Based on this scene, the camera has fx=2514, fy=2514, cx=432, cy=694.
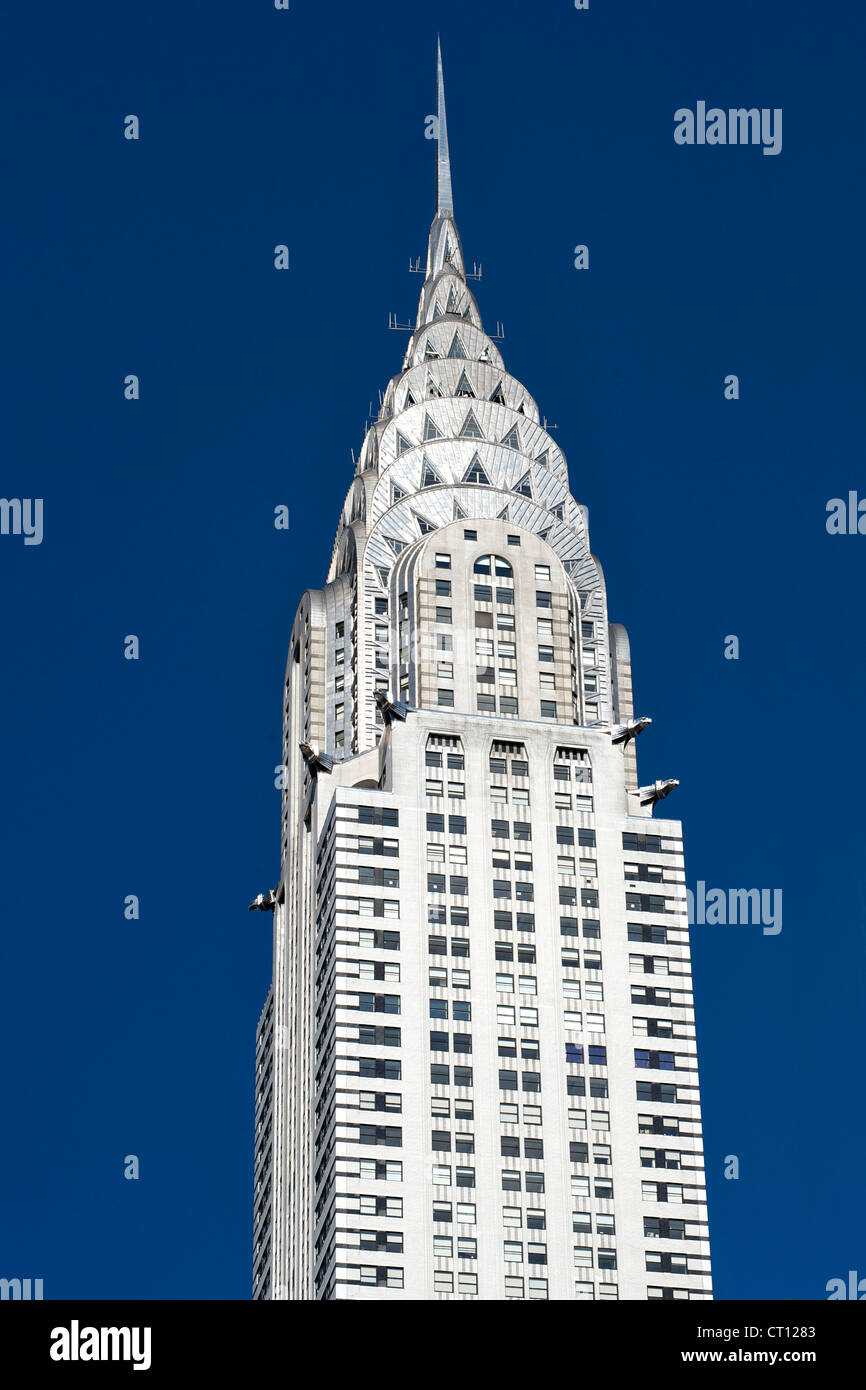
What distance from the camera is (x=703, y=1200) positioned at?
157 metres

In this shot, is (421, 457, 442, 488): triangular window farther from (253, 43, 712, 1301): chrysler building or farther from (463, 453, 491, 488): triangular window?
(463, 453, 491, 488): triangular window

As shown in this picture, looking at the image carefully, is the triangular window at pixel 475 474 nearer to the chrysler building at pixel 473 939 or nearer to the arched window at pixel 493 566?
the chrysler building at pixel 473 939

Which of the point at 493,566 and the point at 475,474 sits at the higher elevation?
the point at 475,474

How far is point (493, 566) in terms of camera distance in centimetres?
18962

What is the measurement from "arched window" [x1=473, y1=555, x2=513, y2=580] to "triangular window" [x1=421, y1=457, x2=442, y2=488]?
10.0 m

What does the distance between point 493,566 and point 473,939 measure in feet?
115

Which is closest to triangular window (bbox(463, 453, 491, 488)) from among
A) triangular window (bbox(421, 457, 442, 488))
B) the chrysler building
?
the chrysler building

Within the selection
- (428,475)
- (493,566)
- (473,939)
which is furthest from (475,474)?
(473,939)

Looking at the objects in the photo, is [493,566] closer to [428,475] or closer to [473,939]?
[428,475]

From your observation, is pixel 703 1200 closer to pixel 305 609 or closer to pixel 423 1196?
pixel 423 1196

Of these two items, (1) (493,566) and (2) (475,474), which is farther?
(2) (475,474)

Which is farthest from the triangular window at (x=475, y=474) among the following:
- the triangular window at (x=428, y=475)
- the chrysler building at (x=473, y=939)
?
the triangular window at (x=428, y=475)

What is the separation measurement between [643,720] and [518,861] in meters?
17.3
